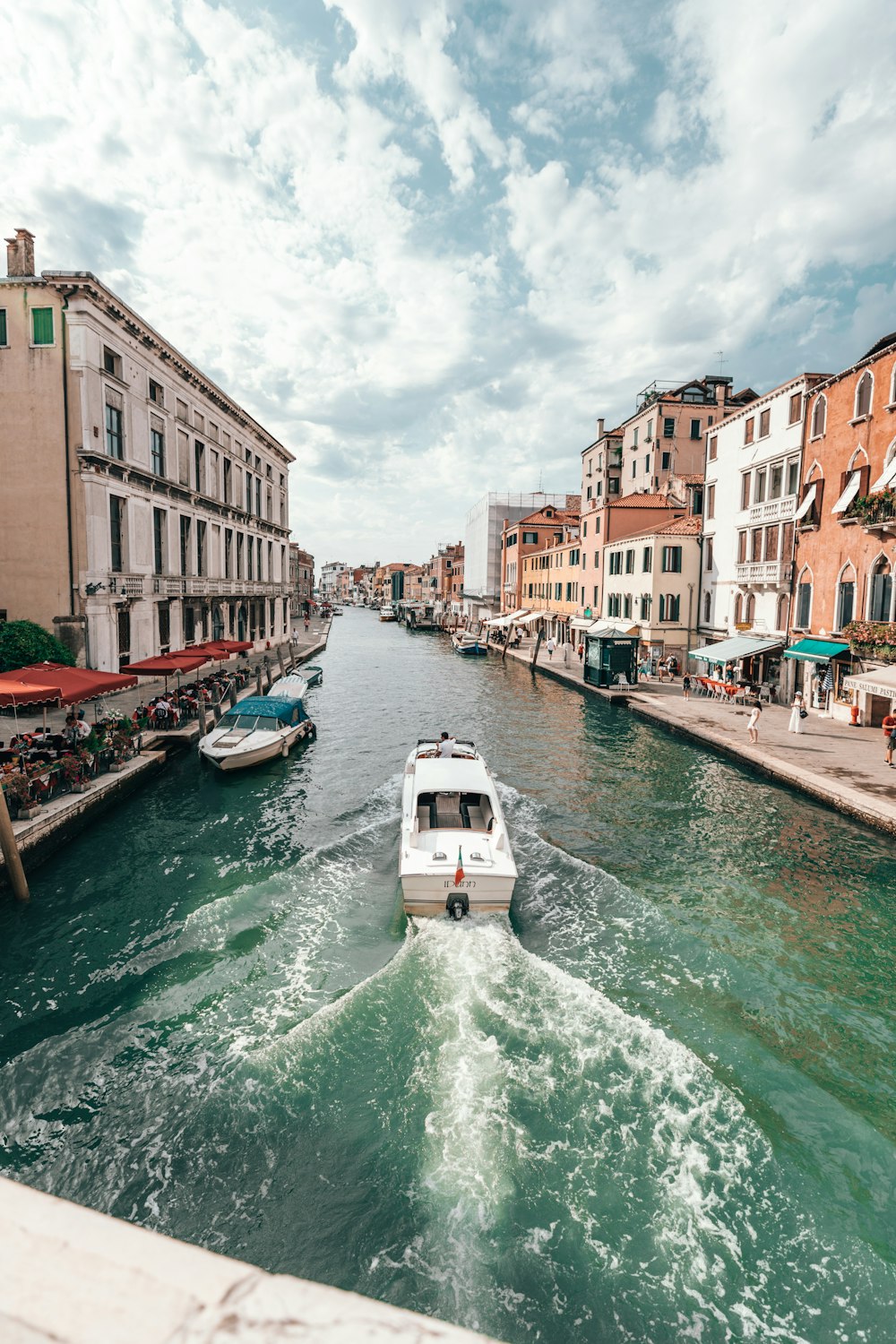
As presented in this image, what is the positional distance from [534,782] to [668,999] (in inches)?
429

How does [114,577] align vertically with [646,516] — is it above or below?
below

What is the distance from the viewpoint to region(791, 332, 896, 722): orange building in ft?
73.7

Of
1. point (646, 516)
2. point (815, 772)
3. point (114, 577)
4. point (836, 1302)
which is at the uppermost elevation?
point (646, 516)

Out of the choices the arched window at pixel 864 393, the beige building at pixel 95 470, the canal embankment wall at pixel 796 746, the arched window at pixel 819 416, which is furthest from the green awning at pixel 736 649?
the beige building at pixel 95 470

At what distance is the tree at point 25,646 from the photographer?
23.7m

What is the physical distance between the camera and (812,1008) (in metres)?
9.28

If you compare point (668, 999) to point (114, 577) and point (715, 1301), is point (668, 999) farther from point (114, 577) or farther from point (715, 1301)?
point (114, 577)

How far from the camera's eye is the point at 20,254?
26.2m

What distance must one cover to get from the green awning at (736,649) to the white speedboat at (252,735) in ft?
60.1

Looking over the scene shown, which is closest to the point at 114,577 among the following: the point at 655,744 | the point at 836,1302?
the point at 655,744

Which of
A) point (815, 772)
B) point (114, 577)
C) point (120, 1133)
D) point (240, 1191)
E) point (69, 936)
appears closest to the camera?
point (240, 1191)

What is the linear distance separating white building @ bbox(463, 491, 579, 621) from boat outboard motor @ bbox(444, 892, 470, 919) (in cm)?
7808

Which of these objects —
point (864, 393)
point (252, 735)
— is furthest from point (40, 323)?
point (864, 393)

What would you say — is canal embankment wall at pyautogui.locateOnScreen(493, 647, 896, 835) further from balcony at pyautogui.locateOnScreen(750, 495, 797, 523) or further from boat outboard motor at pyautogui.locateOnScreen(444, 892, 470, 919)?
boat outboard motor at pyautogui.locateOnScreen(444, 892, 470, 919)
